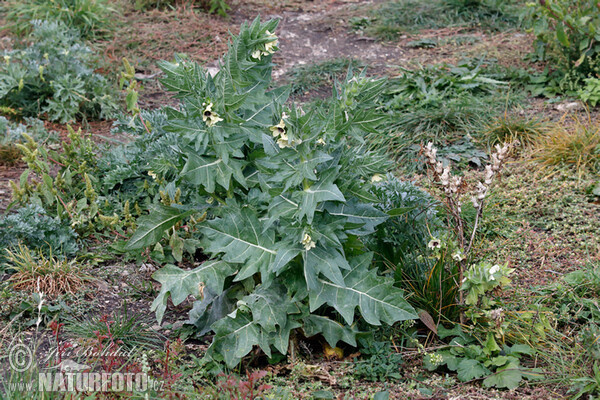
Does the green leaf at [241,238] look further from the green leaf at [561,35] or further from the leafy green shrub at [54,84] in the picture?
the green leaf at [561,35]

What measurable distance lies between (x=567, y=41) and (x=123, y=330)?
4915 mm

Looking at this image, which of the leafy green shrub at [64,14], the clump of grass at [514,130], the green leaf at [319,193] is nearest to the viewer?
the green leaf at [319,193]

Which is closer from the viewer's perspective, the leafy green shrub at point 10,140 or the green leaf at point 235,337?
the green leaf at point 235,337

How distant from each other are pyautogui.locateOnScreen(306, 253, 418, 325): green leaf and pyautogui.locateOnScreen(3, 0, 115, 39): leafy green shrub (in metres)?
5.61

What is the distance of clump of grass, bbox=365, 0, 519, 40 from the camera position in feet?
25.8

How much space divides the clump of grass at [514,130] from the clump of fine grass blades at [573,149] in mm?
159

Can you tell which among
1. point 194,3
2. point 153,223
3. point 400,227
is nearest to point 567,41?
point 400,227

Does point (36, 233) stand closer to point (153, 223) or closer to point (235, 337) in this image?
point (153, 223)

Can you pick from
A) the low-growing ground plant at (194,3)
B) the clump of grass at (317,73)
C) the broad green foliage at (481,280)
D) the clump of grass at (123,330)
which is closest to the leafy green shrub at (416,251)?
the broad green foliage at (481,280)

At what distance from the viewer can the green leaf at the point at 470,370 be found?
292cm

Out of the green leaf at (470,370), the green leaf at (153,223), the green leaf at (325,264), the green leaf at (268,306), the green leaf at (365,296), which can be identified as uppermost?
the green leaf at (325,264)

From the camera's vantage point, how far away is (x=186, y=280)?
299cm

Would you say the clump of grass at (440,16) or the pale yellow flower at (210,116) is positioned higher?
the pale yellow flower at (210,116)

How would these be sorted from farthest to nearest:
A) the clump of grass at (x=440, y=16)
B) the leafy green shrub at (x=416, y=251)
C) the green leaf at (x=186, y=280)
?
1. the clump of grass at (x=440, y=16)
2. the leafy green shrub at (x=416, y=251)
3. the green leaf at (x=186, y=280)
